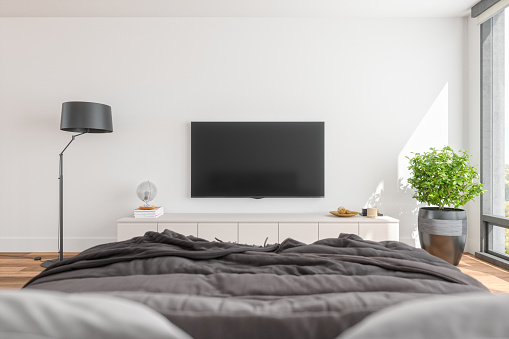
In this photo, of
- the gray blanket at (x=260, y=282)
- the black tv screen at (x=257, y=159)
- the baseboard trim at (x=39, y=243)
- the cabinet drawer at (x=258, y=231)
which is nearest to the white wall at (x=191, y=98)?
the baseboard trim at (x=39, y=243)

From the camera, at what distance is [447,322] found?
0.42 metres

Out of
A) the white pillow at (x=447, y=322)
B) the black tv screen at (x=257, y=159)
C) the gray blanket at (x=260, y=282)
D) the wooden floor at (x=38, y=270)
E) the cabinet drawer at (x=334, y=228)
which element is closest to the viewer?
the white pillow at (x=447, y=322)

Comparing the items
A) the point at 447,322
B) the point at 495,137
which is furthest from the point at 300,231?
the point at 447,322

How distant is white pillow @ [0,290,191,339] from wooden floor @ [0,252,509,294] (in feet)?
9.76

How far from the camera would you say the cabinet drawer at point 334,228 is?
11.4 ft

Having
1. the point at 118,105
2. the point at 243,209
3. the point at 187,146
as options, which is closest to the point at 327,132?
the point at 243,209

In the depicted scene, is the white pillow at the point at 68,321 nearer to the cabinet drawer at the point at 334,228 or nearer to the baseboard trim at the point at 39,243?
the cabinet drawer at the point at 334,228

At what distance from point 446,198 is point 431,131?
93 centimetres

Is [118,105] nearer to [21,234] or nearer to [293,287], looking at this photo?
[21,234]

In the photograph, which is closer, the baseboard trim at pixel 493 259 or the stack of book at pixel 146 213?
the baseboard trim at pixel 493 259

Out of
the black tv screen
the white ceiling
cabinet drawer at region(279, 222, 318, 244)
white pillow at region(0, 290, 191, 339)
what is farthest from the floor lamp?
white pillow at region(0, 290, 191, 339)

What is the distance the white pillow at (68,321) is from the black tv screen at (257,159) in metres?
3.45

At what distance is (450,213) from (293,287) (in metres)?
2.87

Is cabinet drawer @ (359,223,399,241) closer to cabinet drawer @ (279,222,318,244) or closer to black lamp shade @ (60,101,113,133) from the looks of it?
cabinet drawer @ (279,222,318,244)
